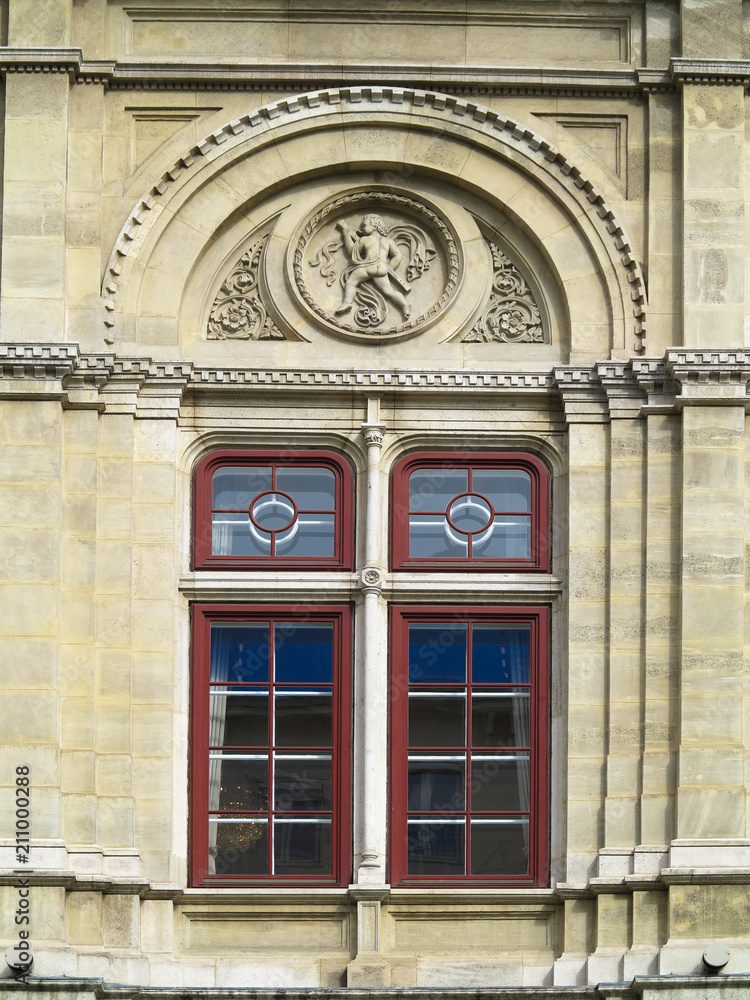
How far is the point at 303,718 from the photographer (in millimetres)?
22469

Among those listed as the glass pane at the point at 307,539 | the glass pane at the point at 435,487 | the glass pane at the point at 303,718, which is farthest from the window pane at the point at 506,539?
the glass pane at the point at 303,718

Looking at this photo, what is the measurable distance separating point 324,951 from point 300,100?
8.09m

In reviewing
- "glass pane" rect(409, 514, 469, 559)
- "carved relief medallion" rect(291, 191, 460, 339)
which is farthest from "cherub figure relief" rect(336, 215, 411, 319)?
"glass pane" rect(409, 514, 469, 559)

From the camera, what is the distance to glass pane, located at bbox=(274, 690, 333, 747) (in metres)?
22.4

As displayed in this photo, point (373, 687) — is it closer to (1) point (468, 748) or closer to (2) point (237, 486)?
(1) point (468, 748)

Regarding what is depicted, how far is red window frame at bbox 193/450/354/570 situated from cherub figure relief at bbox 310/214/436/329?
1.42 m

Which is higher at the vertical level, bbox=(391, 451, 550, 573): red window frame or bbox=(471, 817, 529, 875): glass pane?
bbox=(391, 451, 550, 573): red window frame

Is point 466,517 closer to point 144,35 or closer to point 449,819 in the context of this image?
point 449,819

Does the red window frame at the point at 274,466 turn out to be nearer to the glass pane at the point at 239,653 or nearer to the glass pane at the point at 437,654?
the glass pane at the point at 239,653
